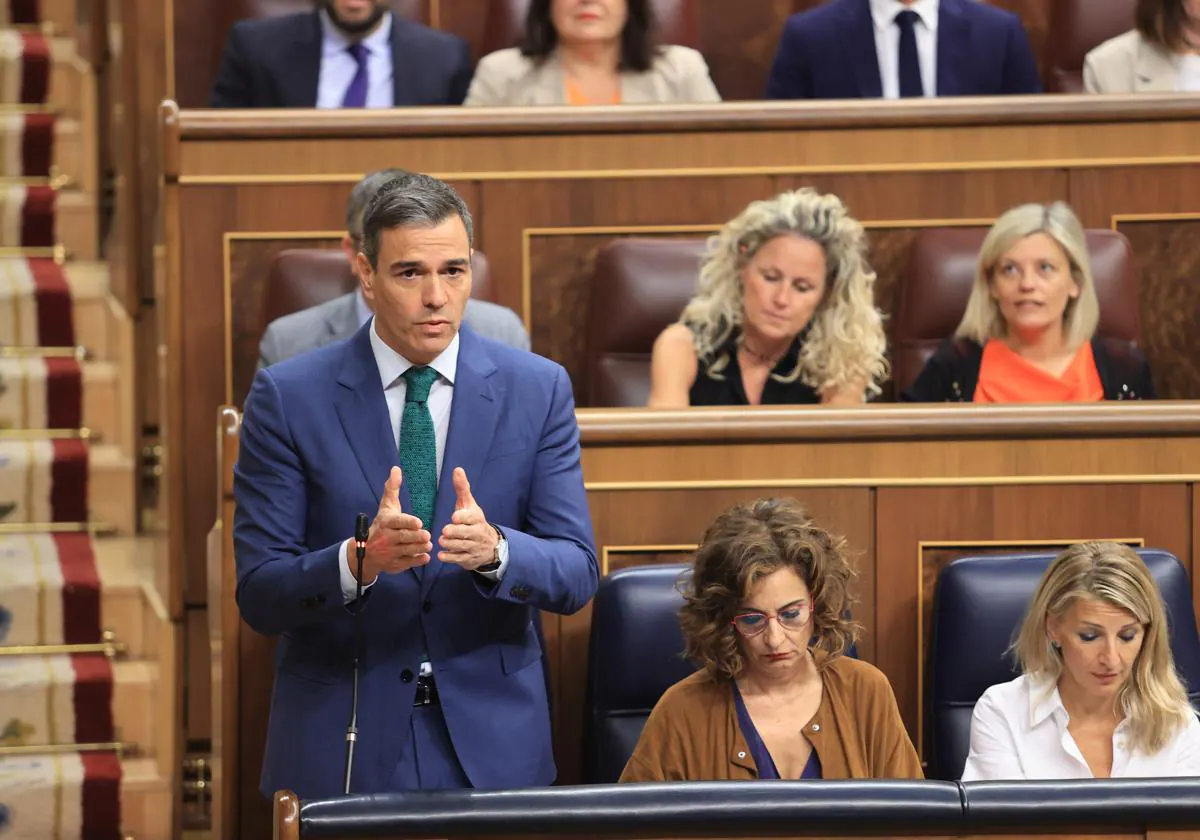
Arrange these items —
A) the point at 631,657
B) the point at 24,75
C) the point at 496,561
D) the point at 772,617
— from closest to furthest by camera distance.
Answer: the point at 496,561 → the point at 772,617 → the point at 631,657 → the point at 24,75

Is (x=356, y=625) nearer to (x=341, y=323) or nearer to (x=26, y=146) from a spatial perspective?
(x=341, y=323)

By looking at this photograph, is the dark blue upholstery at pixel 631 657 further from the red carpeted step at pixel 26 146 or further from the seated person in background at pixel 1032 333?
the red carpeted step at pixel 26 146

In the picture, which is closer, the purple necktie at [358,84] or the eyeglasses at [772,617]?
the eyeglasses at [772,617]

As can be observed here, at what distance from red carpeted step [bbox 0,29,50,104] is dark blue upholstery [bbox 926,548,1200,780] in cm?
147

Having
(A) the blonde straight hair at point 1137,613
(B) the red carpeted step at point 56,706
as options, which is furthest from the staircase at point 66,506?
(A) the blonde straight hair at point 1137,613

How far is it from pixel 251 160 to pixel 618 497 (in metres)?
0.69

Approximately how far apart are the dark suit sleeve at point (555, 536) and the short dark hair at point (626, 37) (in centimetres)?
108

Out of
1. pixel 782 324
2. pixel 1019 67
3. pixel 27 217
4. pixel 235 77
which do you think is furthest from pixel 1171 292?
pixel 27 217

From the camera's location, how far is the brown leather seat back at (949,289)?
192cm

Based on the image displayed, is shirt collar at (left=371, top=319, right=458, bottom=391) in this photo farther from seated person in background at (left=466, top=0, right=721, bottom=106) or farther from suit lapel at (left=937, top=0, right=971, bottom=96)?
suit lapel at (left=937, top=0, right=971, bottom=96)

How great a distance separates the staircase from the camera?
1.73 meters

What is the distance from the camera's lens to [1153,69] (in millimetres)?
2182

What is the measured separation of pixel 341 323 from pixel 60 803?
Answer: 51 cm

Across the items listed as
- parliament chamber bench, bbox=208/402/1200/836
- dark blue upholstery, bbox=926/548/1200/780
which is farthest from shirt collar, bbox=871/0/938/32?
dark blue upholstery, bbox=926/548/1200/780
